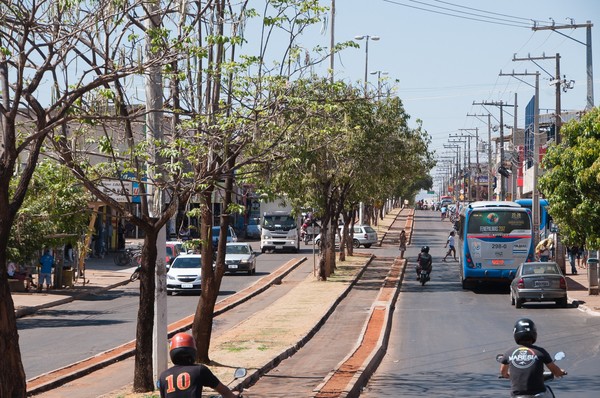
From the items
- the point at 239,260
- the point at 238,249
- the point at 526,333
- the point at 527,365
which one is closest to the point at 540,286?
the point at 239,260

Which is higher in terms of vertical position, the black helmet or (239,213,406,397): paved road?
the black helmet

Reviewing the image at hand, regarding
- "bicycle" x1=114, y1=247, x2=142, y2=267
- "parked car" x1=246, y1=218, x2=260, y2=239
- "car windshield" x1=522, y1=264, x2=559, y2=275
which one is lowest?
"bicycle" x1=114, y1=247, x2=142, y2=267

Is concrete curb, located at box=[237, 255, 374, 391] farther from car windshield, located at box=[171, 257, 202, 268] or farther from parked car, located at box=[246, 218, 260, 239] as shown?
parked car, located at box=[246, 218, 260, 239]

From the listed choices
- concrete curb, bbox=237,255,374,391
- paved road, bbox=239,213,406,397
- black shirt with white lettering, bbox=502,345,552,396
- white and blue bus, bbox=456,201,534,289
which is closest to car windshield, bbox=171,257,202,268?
paved road, bbox=239,213,406,397

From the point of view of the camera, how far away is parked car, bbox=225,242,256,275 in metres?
46.3

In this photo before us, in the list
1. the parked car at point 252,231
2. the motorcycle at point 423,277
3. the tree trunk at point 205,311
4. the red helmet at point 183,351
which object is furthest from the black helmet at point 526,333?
the parked car at point 252,231

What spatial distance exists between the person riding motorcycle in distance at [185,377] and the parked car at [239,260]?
3752 cm

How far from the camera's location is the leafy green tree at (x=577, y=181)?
28.3m

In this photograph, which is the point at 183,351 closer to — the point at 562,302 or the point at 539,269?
the point at 539,269

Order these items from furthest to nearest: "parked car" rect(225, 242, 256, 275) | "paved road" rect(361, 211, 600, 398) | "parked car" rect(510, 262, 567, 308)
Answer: "parked car" rect(225, 242, 256, 275) < "parked car" rect(510, 262, 567, 308) < "paved road" rect(361, 211, 600, 398)

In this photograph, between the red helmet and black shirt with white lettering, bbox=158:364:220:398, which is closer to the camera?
black shirt with white lettering, bbox=158:364:220:398

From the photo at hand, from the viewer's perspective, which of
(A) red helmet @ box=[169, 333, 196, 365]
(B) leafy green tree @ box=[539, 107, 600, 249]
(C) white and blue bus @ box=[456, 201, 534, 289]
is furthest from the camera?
(C) white and blue bus @ box=[456, 201, 534, 289]

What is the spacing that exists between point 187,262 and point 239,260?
8287 millimetres

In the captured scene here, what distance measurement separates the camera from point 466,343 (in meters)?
22.4
